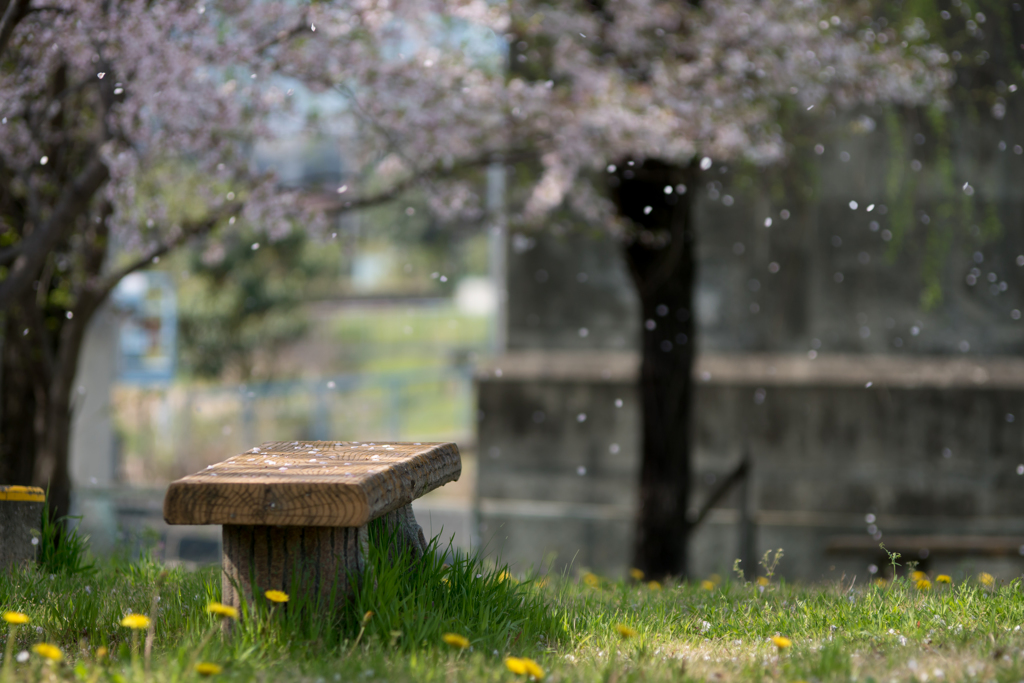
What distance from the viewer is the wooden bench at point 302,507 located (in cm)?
217

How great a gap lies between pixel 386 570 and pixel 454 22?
4886mm

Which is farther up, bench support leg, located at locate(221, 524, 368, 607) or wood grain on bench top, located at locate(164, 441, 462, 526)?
wood grain on bench top, located at locate(164, 441, 462, 526)

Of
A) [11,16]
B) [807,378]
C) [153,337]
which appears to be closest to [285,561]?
[11,16]

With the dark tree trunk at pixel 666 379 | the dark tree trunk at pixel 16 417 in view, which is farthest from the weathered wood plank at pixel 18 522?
the dark tree trunk at pixel 666 379

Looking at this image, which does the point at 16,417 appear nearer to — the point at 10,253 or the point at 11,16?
the point at 10,253

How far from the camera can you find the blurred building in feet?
24.2

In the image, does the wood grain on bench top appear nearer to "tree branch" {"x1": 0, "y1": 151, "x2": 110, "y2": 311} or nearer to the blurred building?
"tree branch" {"x1": 0, "y1": 151, "x2": 110, "y2": 311}

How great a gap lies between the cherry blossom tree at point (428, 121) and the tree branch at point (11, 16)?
1153 mm

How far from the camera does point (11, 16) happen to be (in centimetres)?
345

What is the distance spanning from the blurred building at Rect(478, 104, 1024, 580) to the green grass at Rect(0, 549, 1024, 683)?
Answer: 434 centimetres

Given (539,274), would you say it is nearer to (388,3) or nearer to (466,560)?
(388,3)

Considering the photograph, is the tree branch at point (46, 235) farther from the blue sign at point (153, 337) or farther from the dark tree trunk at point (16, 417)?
the blue sign at point (153, 337)

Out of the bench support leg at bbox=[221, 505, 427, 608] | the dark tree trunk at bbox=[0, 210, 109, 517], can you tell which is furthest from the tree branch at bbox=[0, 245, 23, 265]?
the bench support leg at bbox=[221, 505, 427, 608]

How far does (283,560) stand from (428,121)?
3913mm
